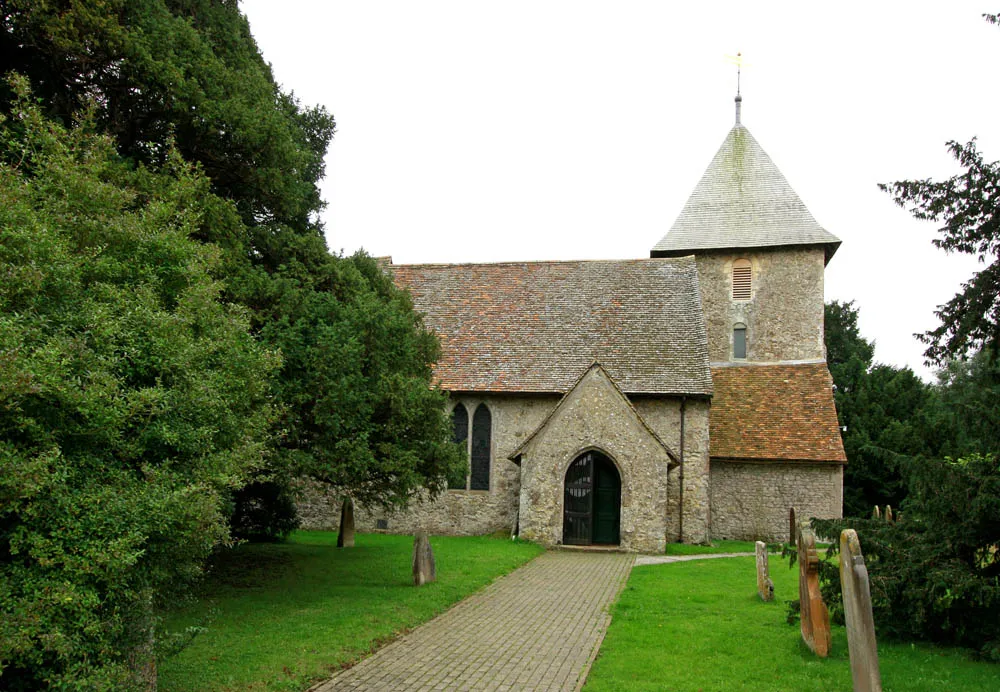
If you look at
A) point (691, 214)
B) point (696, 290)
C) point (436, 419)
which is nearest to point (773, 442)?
point (696, 290)

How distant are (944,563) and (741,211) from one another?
77.3ft

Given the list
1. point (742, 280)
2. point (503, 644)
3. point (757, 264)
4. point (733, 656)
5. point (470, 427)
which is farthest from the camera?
point (742, 280)

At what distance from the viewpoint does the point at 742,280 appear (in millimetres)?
29406

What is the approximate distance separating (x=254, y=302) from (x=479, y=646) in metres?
6.62

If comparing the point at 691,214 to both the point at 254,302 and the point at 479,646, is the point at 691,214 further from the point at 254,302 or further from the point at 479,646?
the point at 479,646

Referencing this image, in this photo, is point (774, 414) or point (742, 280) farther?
point (742, 280)

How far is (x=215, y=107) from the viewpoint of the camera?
40.2 ft

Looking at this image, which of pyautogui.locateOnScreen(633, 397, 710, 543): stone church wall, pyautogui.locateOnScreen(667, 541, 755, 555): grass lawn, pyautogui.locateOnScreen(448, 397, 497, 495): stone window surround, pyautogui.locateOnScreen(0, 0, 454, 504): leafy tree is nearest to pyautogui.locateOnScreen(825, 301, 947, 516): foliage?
pyautogui.locateOnScreen(667, 541, 755, 555): grass lawn

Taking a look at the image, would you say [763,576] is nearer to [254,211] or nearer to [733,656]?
[733,656]

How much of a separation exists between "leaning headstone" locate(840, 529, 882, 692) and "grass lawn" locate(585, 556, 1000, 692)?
1149 mm

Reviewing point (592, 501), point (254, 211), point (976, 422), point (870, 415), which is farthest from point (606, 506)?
point (870, 415)

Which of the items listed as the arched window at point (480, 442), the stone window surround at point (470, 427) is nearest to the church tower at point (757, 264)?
the stone window surround at point (470, 427)

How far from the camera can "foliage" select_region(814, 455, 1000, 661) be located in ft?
27.1

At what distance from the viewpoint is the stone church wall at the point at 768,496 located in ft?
78.4
